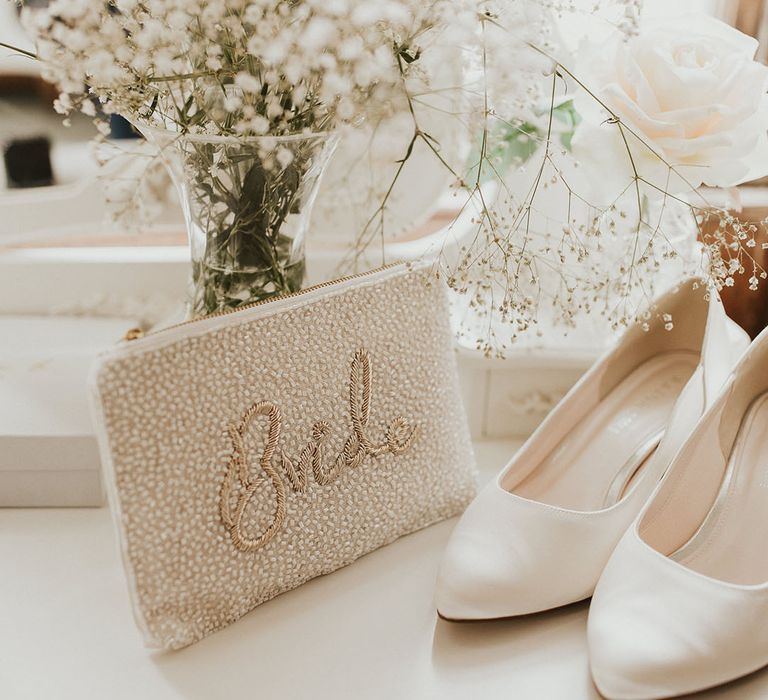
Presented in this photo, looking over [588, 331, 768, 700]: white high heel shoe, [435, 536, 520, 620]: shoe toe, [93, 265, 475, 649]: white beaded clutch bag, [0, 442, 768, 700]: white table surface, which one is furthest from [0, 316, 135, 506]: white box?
[588, 331, 768, 700]: white high heel shoe

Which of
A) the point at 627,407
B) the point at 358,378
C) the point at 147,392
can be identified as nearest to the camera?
the point at 147,392

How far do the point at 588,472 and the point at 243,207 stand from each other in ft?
1.31

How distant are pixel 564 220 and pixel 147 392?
56 cm

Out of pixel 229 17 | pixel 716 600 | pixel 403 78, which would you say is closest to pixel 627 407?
pixel 716 600

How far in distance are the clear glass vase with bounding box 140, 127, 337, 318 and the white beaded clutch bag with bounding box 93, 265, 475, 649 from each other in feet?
0.19

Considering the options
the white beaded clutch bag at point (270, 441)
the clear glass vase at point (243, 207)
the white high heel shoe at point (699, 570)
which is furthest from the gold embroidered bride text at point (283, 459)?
the white high heel shoe at point (699, 570)

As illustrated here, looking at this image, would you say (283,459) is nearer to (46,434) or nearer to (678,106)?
(46,434)

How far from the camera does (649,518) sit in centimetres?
65

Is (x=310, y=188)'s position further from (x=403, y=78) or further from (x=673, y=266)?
(x=673, y=266)

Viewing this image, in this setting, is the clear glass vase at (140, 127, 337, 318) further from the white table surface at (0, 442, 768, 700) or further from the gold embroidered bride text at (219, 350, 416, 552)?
the white table surface at (0, 442, 768, 700)

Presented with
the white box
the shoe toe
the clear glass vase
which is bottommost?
the shoe toe

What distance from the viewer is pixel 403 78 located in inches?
23.2

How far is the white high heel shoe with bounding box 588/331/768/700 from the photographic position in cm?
53

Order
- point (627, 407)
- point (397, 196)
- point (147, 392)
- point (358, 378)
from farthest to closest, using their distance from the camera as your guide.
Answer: point (397, 196) → point (627, 407) → point (358, 378) → point (147, 392)
